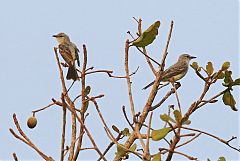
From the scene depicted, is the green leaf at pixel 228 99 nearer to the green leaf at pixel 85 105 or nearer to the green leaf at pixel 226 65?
the green leaf at pixel 226 65

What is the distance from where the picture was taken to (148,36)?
265 cm

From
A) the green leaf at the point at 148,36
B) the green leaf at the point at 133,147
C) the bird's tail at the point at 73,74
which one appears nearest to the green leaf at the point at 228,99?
the green leaf at the point at 148,36

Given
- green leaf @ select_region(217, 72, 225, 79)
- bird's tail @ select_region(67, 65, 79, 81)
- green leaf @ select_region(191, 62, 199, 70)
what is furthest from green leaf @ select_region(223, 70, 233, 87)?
bird's tail @ select_region(67, 65, 79, 81)

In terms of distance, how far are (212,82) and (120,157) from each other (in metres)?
0.68

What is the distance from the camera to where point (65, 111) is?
2480 mm

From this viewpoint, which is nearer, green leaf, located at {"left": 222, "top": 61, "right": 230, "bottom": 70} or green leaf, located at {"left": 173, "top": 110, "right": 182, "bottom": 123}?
green leaf, located at {"left": 173, "top": 110, "right": 182, "bottom": 123}

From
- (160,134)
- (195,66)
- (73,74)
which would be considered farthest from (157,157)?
(73,74)

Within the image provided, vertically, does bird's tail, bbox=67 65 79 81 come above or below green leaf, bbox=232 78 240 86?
above

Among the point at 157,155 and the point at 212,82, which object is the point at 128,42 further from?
the point at 157,155

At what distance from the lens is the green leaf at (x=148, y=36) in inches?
103

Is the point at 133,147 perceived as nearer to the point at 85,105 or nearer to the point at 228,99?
the point at 85,105

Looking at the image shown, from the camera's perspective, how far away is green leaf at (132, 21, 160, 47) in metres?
2.62

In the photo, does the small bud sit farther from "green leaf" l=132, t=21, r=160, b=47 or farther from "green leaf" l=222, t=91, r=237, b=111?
"green leaf" l=222, t=91, r=237, b=111

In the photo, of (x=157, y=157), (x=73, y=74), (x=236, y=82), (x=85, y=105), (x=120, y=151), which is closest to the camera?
(x=157, y=157)
